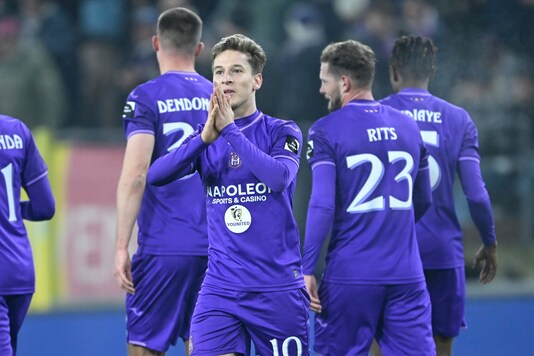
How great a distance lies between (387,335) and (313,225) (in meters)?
0.71

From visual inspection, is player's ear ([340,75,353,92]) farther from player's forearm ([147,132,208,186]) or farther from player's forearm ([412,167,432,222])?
player's forearm ([147,132,208,186])

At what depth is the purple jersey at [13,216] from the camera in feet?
18.6

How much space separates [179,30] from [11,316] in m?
1.81

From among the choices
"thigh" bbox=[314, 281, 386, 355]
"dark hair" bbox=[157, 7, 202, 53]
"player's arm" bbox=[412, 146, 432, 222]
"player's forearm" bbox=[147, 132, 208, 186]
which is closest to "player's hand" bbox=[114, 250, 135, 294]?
"player's forearm" bbox=[147, 132, 208, 186]

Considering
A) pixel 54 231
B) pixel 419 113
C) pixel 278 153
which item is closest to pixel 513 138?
pixel 419 113

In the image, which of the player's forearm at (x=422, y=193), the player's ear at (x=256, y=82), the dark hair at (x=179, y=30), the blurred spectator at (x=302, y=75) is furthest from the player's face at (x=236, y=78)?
the blurred spectator at (x=302, y=75)

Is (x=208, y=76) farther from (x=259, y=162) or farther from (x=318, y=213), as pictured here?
(x=259, y=162)

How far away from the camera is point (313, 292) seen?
18.6 feet

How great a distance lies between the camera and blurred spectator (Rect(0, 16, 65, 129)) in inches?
394

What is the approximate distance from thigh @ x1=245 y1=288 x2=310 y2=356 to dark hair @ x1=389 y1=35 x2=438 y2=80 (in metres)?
1.94

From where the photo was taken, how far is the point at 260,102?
10.1 meters

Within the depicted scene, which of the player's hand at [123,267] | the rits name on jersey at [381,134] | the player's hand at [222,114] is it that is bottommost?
the player's hand at [123,267]

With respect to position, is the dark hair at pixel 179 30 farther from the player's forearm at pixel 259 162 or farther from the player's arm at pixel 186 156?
the player's forearm at pixel 259 162

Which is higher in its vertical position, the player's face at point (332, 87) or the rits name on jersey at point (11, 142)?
the player's face at point (332, 87)
